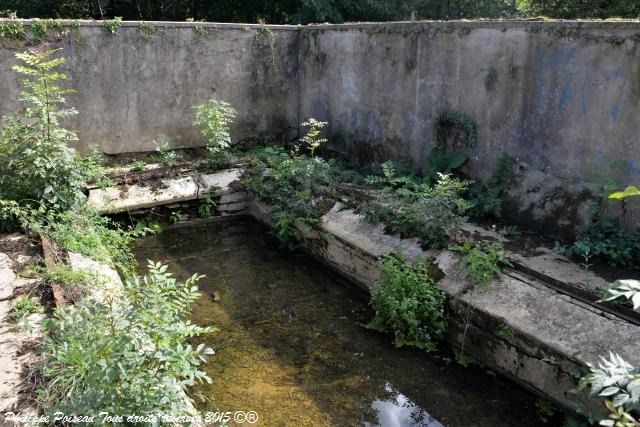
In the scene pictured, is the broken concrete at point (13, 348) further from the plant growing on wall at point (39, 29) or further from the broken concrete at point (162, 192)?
the plant growing on wall at point (39, 29)

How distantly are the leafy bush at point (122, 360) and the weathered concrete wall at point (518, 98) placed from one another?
427 centimetres

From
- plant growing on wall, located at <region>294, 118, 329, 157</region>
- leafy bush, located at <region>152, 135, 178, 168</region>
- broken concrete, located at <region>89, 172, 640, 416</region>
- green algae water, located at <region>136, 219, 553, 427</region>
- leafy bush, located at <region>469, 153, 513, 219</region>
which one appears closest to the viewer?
broken concrete, located at <region>89, 172, 640, 416</region>

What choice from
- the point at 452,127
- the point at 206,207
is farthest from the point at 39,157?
the point at 452,127

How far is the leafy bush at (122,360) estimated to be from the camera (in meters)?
2.92

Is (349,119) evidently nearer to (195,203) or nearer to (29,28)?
(195,203)

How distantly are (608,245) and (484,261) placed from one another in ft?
4.06

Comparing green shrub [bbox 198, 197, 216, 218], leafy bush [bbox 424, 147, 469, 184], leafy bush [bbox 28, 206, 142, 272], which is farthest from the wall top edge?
leafy bush [bbox 28, 206, 142, 272]

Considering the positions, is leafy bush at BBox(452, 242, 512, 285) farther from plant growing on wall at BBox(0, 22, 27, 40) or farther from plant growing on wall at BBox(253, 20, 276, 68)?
plant growing on wall at BBox(0, 22, 27, 40)

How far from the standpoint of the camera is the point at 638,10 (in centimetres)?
1077

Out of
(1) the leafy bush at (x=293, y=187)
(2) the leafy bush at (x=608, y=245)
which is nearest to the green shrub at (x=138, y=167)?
(1) the leafy bush at (x=293, y=187)

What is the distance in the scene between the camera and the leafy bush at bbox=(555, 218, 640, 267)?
492cm

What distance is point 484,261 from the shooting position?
4941 mm

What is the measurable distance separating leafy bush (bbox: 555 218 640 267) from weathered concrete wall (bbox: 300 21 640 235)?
12.1 inches

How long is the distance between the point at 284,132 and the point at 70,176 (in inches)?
173
